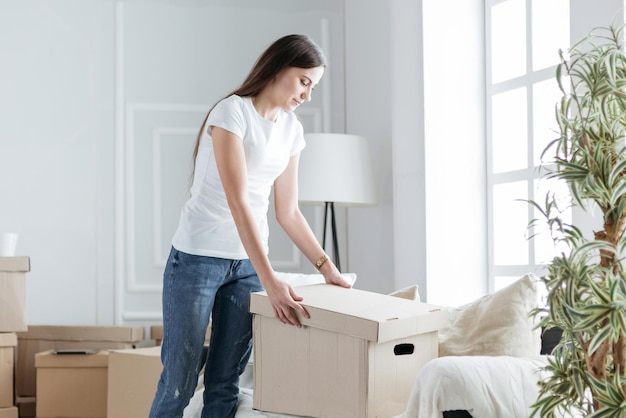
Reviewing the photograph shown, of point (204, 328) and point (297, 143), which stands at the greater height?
point (297, 143)

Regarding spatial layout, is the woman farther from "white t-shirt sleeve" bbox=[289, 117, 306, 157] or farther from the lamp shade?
the lamp shade

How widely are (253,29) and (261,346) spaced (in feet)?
8.19

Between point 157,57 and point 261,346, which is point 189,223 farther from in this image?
point 157,57

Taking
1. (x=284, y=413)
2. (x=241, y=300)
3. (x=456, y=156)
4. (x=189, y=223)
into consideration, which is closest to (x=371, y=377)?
(x=284, y=413)

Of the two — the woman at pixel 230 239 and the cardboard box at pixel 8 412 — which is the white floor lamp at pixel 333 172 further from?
the cardboard box at pixel 8 412

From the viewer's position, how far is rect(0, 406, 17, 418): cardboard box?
346 centimetres

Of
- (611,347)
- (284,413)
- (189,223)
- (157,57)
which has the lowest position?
(284,413)

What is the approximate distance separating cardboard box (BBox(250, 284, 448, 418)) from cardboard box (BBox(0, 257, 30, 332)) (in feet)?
5.96

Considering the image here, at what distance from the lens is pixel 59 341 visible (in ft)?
12.1

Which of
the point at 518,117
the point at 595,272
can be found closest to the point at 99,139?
the point at 518,117

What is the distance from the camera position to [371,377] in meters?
1.73

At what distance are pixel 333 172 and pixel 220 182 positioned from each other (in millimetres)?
1312

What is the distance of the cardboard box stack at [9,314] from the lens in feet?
11.2

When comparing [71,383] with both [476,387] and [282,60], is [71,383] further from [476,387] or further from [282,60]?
[476,387]
